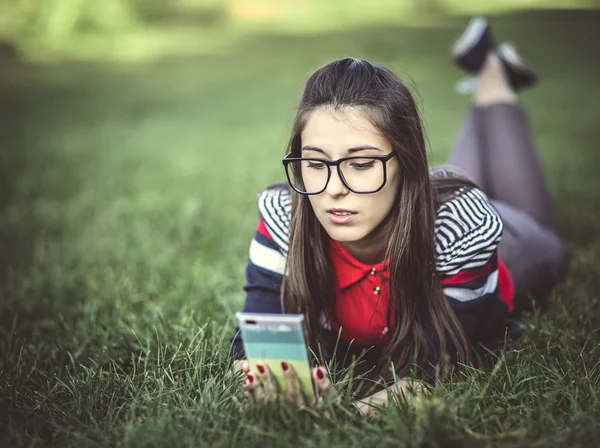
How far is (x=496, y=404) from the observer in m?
1.77

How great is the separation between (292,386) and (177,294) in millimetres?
1272

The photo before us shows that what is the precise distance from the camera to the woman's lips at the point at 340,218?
5.96ft

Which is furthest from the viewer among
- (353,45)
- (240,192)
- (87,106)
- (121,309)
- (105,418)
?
(353,45)

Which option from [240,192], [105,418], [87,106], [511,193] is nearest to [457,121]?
[240,192]

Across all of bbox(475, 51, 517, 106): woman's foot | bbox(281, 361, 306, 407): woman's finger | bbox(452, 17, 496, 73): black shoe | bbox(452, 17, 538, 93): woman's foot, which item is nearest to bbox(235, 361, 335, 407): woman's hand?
bbox(281, 361, 306, 407): woman's finger

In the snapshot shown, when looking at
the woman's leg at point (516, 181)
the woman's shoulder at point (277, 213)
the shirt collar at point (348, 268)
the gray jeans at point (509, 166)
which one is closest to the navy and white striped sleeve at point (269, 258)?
the woman's shoulder at point (277, 213)

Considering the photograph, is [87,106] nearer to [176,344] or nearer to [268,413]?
[176,344]

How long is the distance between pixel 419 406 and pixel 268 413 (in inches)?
15.7

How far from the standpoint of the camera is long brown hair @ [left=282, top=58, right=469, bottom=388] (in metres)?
1.81

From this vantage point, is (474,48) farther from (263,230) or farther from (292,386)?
(292,386)

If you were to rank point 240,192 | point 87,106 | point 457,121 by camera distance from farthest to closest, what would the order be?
point 87,106 < point 457,121 < point 240,192

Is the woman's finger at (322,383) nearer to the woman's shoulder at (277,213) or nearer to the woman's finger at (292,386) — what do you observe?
the woman's finger at (292,386)

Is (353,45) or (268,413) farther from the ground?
(353,45)

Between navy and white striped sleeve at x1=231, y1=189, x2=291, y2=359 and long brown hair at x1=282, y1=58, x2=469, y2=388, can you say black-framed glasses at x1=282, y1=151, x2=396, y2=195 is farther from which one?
navy and white striped sleeve at x1=231, y1=189, x2=291, y2=359
